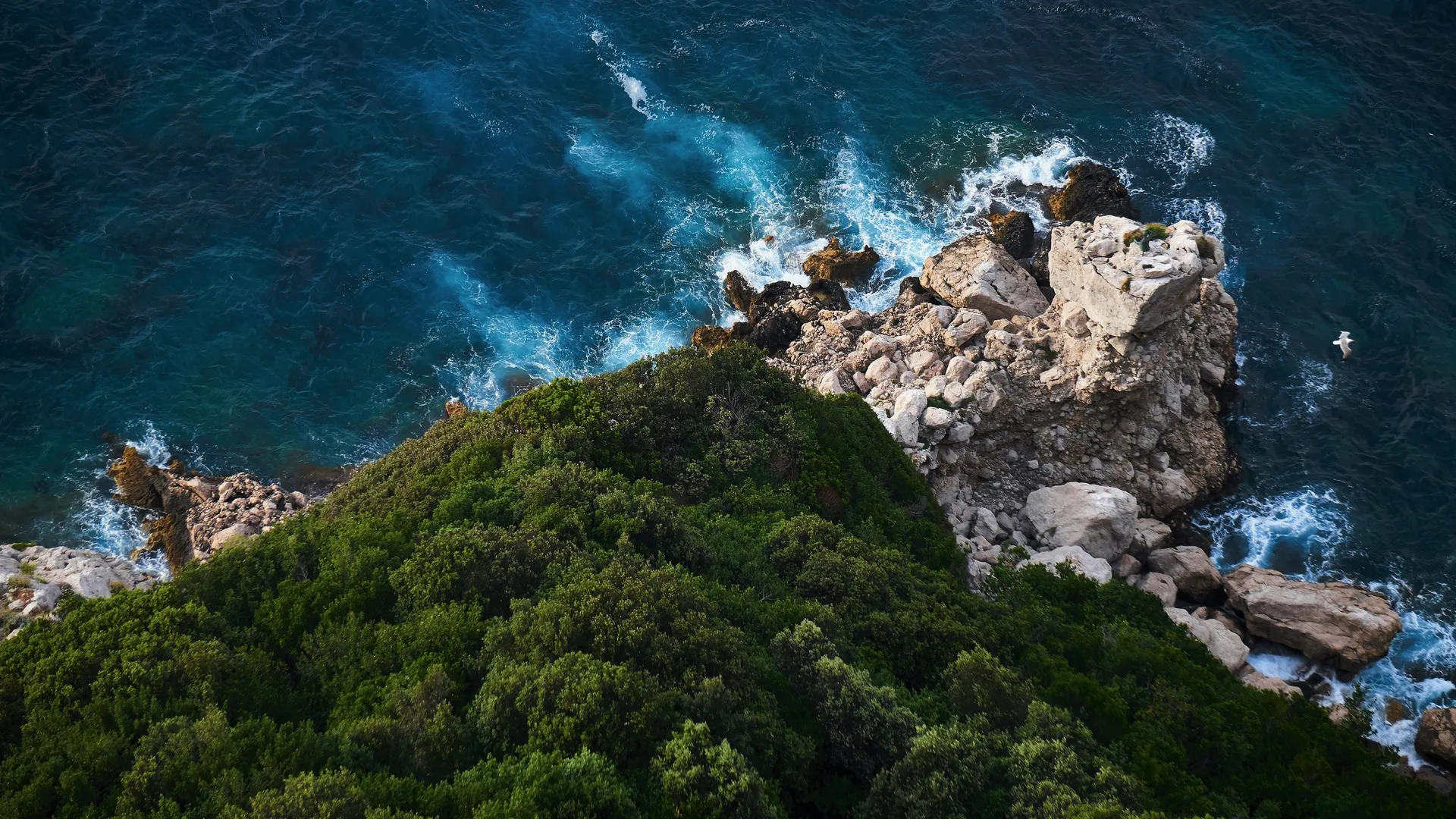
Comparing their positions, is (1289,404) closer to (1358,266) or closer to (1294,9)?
(1358,266)

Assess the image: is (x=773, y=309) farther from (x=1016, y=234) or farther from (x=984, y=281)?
(x=1016, y=234)

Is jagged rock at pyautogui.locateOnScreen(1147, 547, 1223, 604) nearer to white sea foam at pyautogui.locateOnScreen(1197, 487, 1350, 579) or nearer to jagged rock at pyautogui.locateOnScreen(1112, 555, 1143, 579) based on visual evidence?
jagged rock at pyautogui.locateOnScreen(1112, 555, 1143, 579)

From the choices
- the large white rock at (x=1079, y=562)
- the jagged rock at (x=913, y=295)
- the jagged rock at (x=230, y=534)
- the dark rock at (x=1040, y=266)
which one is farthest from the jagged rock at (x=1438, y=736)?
the jagged rock at (x=230, y=534)

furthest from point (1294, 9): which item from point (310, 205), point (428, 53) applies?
point (310, 205)

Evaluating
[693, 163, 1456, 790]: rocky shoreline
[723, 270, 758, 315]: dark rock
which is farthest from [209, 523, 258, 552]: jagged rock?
[723, 270, 758, 315]: dark rock

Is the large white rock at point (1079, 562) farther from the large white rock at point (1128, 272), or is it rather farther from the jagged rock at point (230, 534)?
the jagged rock at point (230, 534)

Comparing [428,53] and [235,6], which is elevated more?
[235,6]

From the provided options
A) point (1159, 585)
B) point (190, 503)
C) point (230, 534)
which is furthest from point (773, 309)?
point (190, 503)
